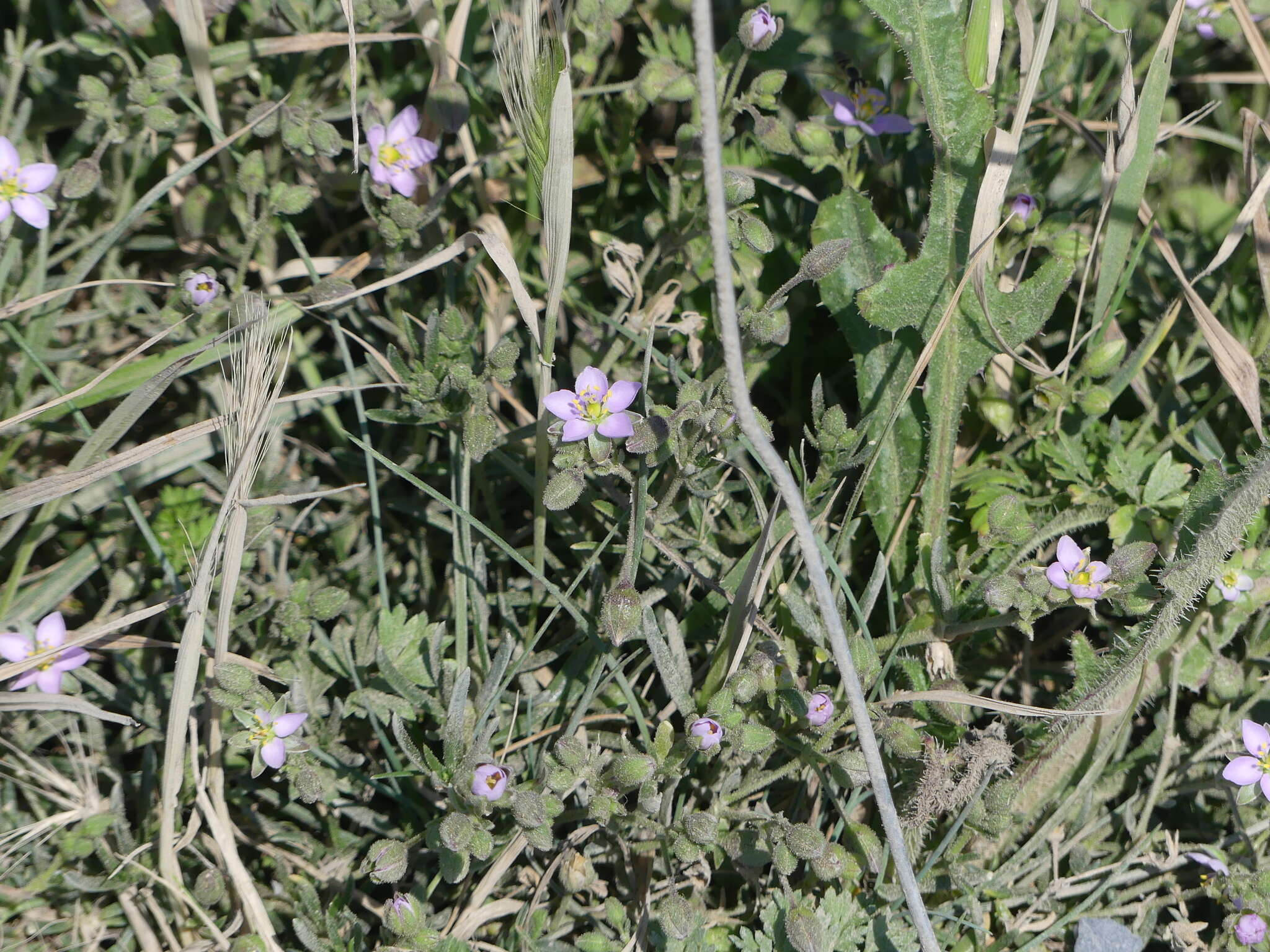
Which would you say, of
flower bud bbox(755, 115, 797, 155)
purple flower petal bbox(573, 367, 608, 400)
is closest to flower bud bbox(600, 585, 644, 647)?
purple flower petal bbox(573, 367, 608, 400)

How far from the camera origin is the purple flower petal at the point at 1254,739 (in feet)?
8.08

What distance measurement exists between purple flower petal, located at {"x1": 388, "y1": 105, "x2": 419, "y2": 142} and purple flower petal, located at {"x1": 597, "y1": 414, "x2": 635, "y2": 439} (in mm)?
1184

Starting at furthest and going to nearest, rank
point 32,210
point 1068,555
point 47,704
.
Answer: point 32,210
point 1068,555
point 47,704

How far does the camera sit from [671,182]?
8.87ft

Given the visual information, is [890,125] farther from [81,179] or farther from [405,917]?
[405,917]

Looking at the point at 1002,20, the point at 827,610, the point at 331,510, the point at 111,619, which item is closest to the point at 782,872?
the point at 827,610

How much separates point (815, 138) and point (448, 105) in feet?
3.09

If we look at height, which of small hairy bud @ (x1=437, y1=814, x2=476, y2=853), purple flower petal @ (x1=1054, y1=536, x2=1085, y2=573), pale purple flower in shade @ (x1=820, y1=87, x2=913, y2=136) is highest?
pale purple flower in shade @ (x1=820, y1=87, x2=913, y2=136)

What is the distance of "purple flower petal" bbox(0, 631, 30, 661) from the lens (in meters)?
2.46

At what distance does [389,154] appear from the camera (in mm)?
2854

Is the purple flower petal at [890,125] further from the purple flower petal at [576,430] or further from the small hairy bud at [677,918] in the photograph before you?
the small hairy bud at [677,918]

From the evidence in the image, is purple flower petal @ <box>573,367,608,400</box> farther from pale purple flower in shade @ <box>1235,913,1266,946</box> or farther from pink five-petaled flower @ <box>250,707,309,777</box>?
pale purple flower in shade @ <box>1235,913,1266,946</box>

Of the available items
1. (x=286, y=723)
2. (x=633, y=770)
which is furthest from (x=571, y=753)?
(x=286, y=723)

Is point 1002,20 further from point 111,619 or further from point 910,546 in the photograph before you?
point 111,619
